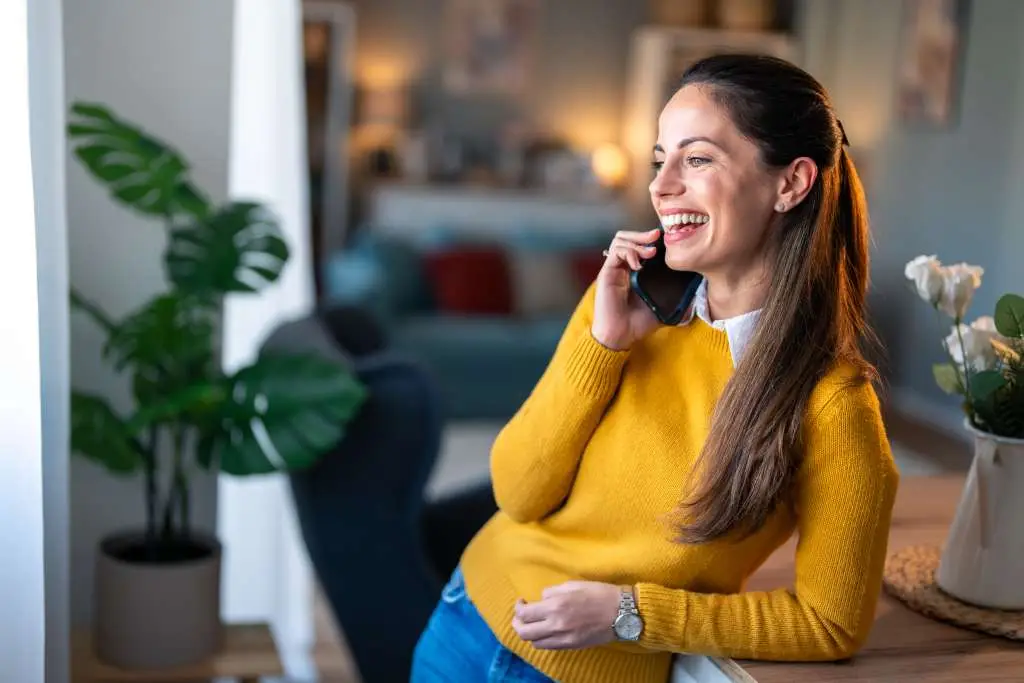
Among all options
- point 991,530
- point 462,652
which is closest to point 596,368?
point 462,652

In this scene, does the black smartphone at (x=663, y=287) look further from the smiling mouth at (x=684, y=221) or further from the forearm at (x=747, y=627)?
the forearm at (x=747, y=627)

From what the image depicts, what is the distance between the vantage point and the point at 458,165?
7934 mm

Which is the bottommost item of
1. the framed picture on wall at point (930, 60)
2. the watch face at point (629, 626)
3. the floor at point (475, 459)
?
the floor at point (475, 459)

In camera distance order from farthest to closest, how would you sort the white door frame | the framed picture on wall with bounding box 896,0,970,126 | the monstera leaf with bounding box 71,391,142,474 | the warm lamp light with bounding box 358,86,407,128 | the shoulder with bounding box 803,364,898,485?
the warm lamp light with bounding box 358,86,407,128 < the framed picture on wall with bounding box 896,0,970,126 < the white door frame < the monstera leaf with bounding box 71,391,142,474 < the shoulder with bounding box 803,364,898,485

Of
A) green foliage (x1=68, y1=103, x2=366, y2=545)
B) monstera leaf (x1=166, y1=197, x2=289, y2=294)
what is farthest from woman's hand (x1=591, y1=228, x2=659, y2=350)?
monstera leaf (x1=166, y1=197, x2=289, y2=294)


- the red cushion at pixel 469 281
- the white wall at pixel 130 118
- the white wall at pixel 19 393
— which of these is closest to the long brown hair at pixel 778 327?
the white wall at pixel 19 393

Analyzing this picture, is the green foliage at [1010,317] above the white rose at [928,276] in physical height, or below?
below

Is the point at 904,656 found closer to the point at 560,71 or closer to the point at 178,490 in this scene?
the point at 178,490

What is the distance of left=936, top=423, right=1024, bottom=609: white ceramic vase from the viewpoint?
1403 millimetres

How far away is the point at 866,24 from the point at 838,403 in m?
6.76

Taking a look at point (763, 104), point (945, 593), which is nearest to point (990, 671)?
point (945, 593)

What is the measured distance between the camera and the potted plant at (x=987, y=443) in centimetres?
140

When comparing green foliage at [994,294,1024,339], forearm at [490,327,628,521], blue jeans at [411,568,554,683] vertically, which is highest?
green foliage at [994,294,1024,339]

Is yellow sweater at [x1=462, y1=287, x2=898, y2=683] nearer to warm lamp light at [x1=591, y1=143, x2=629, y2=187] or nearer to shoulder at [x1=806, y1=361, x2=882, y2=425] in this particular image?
shoulder at [x1=806, y1=361, x2=882, y2=425]
